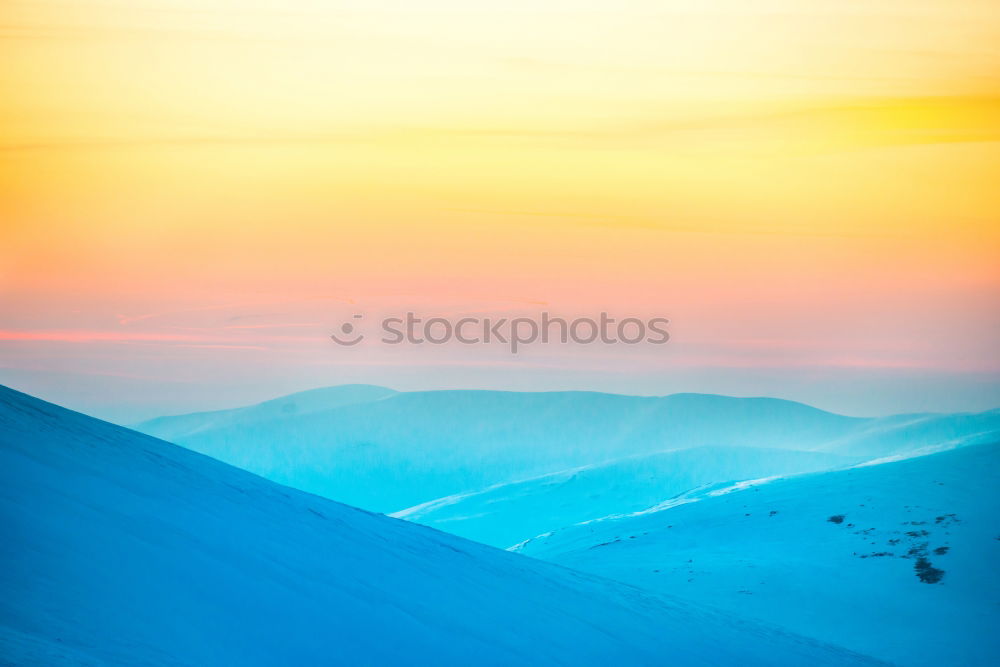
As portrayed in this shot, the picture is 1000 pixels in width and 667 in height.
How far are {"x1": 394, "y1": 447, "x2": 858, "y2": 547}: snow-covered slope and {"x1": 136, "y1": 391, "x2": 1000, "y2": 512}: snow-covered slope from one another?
40.0 m

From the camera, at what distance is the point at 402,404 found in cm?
19388

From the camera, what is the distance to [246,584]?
499 inches

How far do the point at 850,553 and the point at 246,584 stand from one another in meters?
24.6

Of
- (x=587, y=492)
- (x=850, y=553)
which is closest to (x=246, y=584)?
(x=850, y=553)

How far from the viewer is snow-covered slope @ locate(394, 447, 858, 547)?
7238cm

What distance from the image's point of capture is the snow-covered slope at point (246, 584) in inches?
413

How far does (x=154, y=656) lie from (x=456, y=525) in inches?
2540

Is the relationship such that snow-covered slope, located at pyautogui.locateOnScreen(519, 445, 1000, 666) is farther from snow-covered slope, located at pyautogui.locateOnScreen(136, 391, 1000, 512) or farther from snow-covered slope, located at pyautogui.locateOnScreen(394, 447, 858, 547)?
→ snow-covered slope, located at pyautogui.locateOnScreen(136, 391, 1000, 512)

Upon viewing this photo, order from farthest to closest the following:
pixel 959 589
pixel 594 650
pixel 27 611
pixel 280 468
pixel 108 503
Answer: pixel 280 468 → pixel 959 589 → pixel 594 650 → pixel 108 503 → pixel 27 611

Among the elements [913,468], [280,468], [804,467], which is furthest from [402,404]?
[913,468]

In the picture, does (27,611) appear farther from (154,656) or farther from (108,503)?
(108,503)

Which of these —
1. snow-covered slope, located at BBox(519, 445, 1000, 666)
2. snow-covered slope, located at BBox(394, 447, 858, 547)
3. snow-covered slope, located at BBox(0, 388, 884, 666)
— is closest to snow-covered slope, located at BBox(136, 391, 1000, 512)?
snow-covered slope, located at BBox(394, 447, 858, 547)

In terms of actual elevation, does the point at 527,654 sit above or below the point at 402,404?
above

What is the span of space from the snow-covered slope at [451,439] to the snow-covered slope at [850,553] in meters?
88.5
